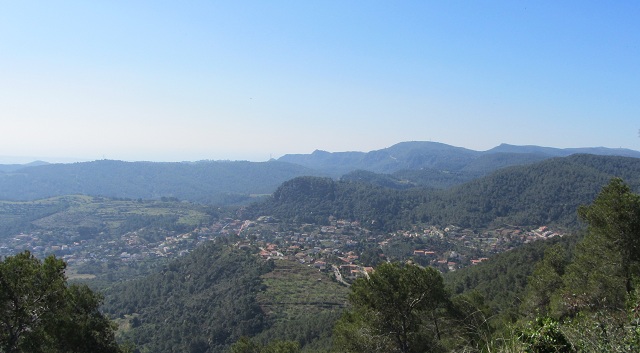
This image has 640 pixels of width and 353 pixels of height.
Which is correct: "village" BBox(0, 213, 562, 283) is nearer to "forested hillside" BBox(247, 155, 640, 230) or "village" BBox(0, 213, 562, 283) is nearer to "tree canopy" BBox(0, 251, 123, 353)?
"forested hillside" BBox(247, 155, 640, 230)

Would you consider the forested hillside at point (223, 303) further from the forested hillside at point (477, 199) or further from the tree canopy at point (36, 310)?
the forested hillside at point (477, 199)

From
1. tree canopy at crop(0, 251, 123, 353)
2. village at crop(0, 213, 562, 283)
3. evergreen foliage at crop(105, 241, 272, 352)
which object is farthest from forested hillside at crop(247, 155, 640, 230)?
tree canopy at crop(0, 251, 123, 353)

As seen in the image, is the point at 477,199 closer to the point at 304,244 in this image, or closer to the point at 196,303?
the point at 304,244

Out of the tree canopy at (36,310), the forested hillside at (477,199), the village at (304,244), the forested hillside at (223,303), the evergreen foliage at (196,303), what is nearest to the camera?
A: the tree canopy at (36,310)

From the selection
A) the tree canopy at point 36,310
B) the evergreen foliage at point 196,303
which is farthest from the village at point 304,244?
the tree canopy at point 36,310

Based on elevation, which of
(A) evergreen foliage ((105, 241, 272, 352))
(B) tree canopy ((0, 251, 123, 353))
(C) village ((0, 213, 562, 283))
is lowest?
(C) village ((0, 213, 562, 283))

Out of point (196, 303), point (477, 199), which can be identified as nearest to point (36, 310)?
point (196, 303)

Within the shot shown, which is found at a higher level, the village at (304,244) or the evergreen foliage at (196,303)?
the evergreen foliage at (196,303)

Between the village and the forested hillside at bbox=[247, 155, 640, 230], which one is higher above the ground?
the forested hillside at bbox=[247, 155, 640, 230]

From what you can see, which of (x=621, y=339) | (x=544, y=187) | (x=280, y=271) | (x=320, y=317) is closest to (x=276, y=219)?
(x=280, y=271)

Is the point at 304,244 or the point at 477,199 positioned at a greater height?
the point at 477,199
